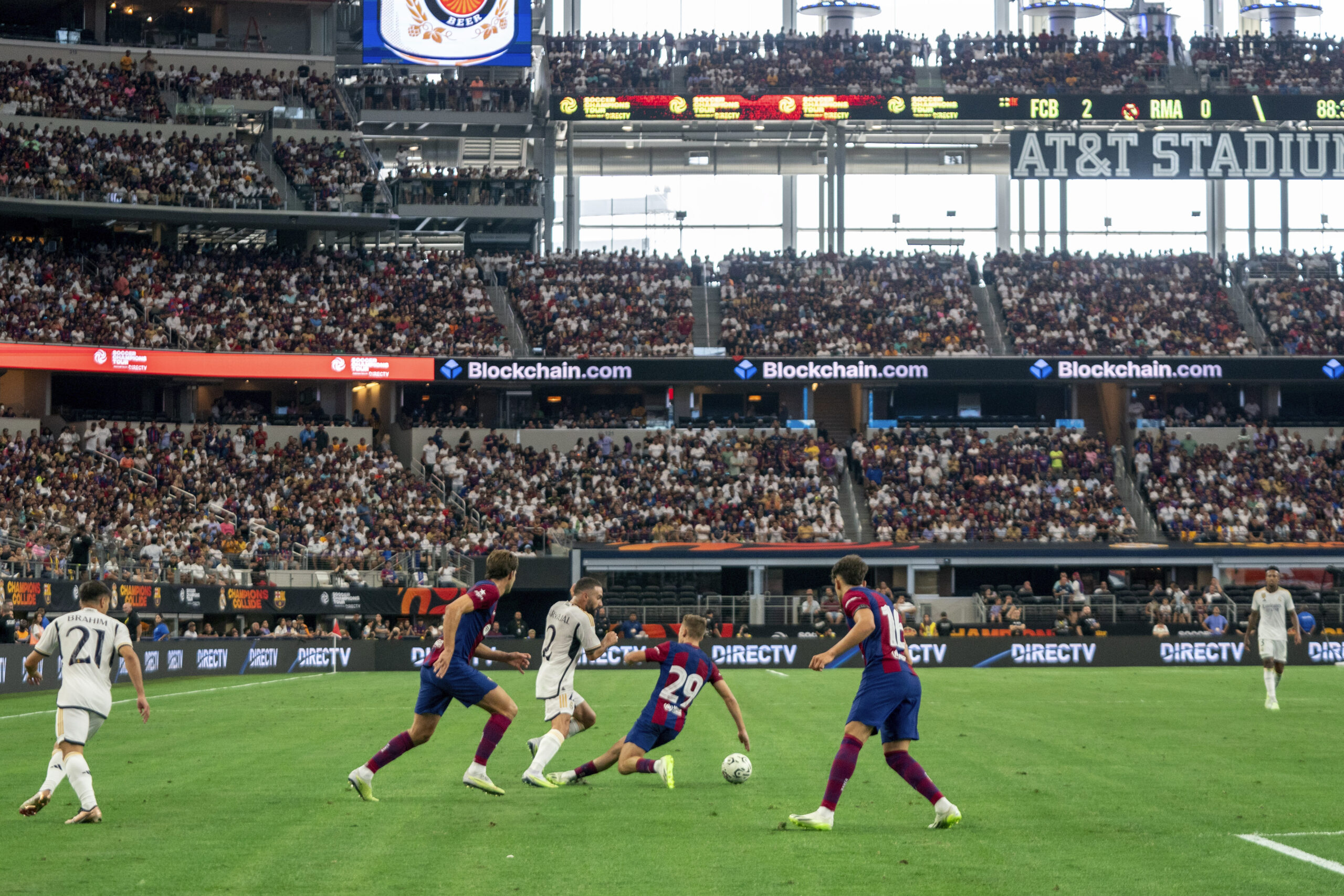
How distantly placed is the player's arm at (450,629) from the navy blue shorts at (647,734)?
2118mm

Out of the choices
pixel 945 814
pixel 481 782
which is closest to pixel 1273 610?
pixel 945 814

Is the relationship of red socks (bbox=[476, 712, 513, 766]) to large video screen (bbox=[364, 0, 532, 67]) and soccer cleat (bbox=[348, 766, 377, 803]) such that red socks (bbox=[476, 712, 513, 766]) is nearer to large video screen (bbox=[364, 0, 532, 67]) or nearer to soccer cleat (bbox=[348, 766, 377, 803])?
soccer cleat (bbox=[348, 766, 377, 803])

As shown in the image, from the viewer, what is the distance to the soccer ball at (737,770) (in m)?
13.7

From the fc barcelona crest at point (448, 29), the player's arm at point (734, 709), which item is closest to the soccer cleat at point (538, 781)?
the player's arm at point (734, 709)

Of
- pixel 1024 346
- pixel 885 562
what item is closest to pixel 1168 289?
pixel 1024 346

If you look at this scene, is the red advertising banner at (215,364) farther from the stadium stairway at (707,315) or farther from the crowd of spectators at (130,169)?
the stadium stairway at (707,315)

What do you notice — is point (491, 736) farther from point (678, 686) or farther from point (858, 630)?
point (858, 630)

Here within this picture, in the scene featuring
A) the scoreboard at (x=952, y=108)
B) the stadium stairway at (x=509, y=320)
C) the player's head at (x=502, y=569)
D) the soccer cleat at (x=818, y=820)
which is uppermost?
the scoreboard at (x=952, y=108)

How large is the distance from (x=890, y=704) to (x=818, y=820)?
0.99 m

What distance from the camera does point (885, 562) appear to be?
168 ft

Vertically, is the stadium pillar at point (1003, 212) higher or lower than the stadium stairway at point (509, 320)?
higher

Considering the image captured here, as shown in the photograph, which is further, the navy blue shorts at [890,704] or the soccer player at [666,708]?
the soccer player at [666,708]

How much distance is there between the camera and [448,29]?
61.4m

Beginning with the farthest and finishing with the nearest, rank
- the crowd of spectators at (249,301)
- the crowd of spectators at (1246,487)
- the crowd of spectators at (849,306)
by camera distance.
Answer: the crowd of spectators at (849,306) < the crowd of spectators at (249,301) < the crowd of spectators at (1246,487)
